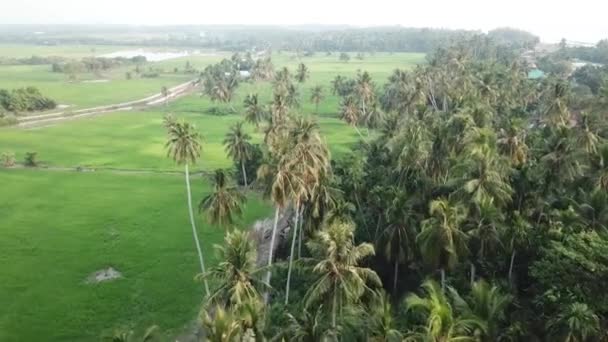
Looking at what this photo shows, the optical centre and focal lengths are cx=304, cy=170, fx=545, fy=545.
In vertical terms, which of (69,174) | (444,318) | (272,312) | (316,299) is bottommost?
(69,174)

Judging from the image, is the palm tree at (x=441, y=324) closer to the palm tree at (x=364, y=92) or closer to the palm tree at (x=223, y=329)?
the palm tree at (x=223, y=329)

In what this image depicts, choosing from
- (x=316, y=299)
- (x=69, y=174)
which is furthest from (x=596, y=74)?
(x=316, y=299)

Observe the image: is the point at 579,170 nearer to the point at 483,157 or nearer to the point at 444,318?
the point at 483,157

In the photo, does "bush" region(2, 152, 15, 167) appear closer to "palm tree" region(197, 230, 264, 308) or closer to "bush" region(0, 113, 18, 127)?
"bush" region(0, 113, 18, 127)

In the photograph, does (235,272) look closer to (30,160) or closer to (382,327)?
(382,327)

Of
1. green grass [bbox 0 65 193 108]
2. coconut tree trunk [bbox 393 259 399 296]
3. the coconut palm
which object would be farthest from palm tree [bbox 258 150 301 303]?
green grass [bbox 0 65 193 108]

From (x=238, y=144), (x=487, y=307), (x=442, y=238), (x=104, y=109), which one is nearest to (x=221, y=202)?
(x=442, y=238)
